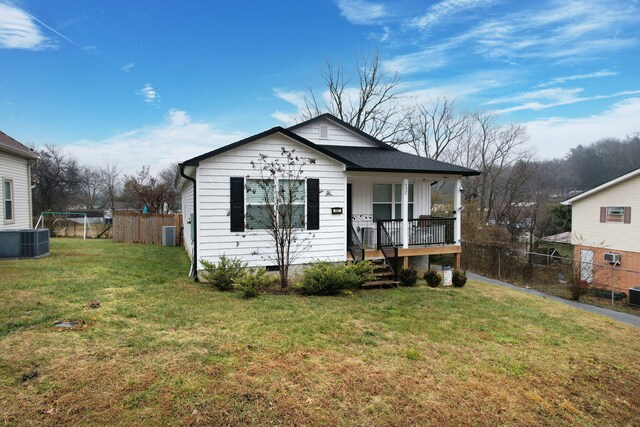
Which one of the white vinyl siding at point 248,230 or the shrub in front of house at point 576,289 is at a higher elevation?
the white vinyl siding at point 248,230

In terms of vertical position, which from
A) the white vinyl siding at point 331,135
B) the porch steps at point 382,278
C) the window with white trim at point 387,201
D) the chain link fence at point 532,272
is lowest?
the chain link fence at point 532,272

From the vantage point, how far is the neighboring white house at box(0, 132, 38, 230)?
11.4 metres

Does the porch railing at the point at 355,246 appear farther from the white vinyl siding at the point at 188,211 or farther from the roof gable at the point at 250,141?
the white vinyl siding at the point at 188,211

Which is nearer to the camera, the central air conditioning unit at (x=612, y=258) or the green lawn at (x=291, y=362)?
the green lawn at (x=291, y=362)

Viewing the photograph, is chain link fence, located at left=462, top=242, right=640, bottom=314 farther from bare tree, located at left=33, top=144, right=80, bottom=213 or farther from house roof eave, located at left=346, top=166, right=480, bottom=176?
bare tree, located at left=33, top=144, right=80, bottom=213

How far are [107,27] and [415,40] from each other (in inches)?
514

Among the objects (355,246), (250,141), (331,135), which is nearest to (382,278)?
(355,246)

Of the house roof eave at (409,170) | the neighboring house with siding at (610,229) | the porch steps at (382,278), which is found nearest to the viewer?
the porch steps at (382,278)

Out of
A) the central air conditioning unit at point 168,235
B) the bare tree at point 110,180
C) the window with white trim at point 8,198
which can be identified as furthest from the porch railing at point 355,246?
the bare tree at point 110,180

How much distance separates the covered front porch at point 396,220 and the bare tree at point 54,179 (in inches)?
1376

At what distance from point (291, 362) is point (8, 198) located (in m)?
13.3

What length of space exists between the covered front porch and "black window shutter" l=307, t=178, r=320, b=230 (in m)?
1.74

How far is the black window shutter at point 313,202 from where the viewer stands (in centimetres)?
902

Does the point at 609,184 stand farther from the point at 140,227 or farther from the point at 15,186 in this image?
the point at 15,186
